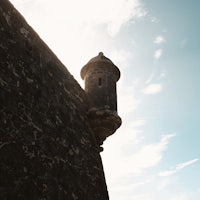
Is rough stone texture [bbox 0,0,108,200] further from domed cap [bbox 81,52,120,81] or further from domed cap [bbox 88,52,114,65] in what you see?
domed cap [bbox 88,52,114,65]

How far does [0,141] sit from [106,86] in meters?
4.70

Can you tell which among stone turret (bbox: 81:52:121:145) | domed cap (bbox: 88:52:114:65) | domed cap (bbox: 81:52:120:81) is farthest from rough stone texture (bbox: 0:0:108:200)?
domed cap (bbox: 88:52:114:65)

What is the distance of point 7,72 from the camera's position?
195 inches

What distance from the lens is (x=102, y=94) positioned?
827cm

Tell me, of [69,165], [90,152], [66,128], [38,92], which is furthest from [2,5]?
[90,152]

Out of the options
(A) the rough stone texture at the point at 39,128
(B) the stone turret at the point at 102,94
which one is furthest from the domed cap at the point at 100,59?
(A) the rough stone texture at the point at 39,128

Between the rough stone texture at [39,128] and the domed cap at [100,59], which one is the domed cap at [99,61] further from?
the rough stone texture at [39,128]

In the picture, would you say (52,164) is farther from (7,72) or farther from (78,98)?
(78,98)

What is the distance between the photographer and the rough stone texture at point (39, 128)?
4277mm

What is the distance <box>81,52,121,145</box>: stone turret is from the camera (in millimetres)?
7824

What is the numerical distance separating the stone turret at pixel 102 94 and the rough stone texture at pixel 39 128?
378 millimetres

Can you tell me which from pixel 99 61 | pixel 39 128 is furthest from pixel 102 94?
pixel 39 128

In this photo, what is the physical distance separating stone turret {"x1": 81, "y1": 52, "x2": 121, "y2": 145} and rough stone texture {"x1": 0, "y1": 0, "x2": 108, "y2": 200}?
378 mm

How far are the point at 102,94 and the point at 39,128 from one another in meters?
3.32
